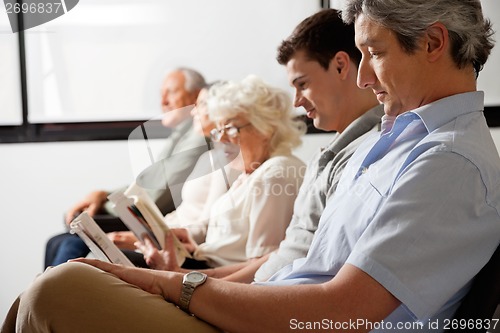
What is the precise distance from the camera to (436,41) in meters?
1.35

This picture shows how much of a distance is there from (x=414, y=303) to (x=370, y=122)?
2.79 ft

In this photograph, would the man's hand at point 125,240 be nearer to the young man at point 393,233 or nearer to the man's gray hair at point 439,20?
the young man at point 393,233

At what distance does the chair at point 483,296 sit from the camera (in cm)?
119

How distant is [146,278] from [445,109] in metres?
0.59

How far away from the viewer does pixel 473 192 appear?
1.20 m

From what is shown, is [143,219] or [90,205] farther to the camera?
[90,205]

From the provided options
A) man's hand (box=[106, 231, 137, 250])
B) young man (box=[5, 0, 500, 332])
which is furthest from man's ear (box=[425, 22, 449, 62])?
man's hand (box=[106, 231, 137, 250])

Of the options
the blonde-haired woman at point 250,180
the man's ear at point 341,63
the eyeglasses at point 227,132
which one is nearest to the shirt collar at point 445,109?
the man's ear at point 341,63

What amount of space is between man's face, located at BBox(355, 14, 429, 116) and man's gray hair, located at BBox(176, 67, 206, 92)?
2.15 meters

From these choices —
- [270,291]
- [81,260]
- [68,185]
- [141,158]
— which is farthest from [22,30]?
[270,291]

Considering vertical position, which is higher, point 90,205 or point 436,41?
point 436,41

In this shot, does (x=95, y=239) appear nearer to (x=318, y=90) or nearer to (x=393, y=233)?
(x=318, y=90)

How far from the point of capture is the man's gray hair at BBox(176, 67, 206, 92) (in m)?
3.54

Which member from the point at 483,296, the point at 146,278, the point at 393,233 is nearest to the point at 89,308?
the point at 146,278
